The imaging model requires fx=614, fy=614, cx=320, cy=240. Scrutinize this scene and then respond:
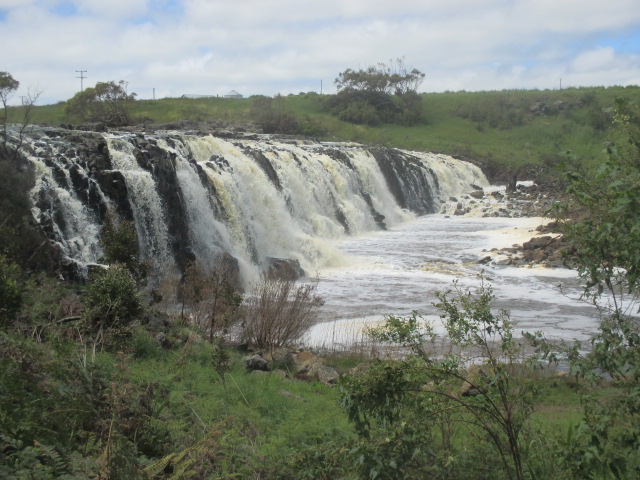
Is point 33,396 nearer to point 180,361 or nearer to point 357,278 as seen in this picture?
point 180,361

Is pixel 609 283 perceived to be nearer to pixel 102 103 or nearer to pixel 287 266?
pixel 287 266

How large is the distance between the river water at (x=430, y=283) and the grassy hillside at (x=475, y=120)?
21518 mm

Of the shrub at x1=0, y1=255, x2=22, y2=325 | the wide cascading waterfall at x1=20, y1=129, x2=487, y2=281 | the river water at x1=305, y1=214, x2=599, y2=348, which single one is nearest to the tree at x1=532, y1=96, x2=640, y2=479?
the river water at x1=305, y1=214, x2=599, y2=348

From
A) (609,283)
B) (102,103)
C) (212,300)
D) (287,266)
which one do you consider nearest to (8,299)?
(212,300)

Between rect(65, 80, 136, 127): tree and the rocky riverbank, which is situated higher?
rect(65, 80, 136, 127): tree

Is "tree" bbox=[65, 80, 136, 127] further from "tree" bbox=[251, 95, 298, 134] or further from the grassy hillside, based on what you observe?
"tree" bbox=[251, 95, 298, 134]

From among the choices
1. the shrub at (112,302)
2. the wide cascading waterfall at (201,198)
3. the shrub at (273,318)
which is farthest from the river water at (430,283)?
the shrub at (112,302)

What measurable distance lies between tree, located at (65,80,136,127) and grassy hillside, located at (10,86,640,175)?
170 cm

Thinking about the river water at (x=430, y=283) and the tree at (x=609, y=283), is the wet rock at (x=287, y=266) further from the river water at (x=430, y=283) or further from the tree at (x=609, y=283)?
the tree at (x=609, y=283)

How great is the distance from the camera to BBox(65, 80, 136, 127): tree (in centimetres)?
4297

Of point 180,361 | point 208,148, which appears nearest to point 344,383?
point 180,361

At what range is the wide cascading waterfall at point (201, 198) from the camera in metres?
17.3

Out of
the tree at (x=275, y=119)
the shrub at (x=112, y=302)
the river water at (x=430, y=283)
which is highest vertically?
the tree at (x=275, y=119)

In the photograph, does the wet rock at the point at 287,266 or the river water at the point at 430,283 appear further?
the wet rock at the point at 287,266
